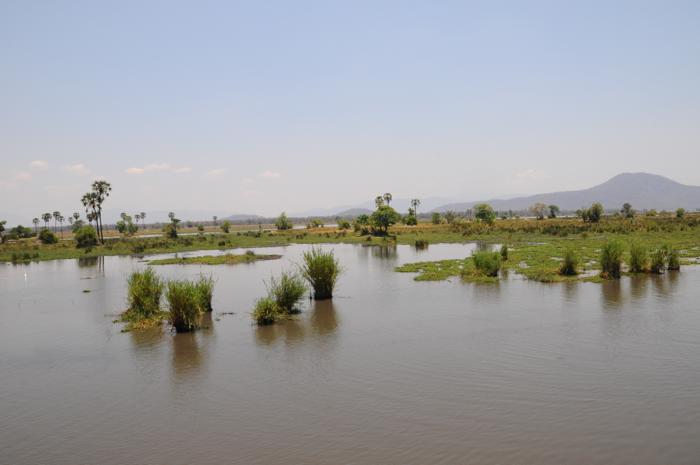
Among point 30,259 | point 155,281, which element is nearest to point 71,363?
point 155,281

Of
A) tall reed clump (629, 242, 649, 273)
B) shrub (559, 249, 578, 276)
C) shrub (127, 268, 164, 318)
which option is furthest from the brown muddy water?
shrub (559, 249, 578, 276)

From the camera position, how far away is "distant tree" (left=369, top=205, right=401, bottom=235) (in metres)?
85.5

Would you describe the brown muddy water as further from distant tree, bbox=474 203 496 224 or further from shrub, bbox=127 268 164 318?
distant tree, bbox=474 203 496 224

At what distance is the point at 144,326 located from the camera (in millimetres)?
20094

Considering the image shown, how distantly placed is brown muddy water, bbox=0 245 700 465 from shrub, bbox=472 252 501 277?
22.1 ft

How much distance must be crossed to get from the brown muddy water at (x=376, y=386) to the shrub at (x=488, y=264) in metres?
6.73

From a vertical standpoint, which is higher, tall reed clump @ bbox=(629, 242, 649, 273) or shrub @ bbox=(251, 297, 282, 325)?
tall reed clump @ bbox=(629, 242, 649, 273)

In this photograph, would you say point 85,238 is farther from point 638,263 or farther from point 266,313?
point 638,263

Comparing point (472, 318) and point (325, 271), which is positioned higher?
point (325, 271)

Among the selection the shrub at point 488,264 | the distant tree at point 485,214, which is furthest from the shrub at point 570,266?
the distant tree at point 485,214

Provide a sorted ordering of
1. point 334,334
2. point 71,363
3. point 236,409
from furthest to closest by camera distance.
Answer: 1. point 334,334
2. point 71,363
3. point 236,409

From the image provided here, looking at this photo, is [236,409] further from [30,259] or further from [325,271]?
[30,259]

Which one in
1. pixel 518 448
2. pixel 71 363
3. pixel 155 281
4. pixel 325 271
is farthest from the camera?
pixel 325 271

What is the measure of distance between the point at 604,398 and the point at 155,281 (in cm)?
1868
